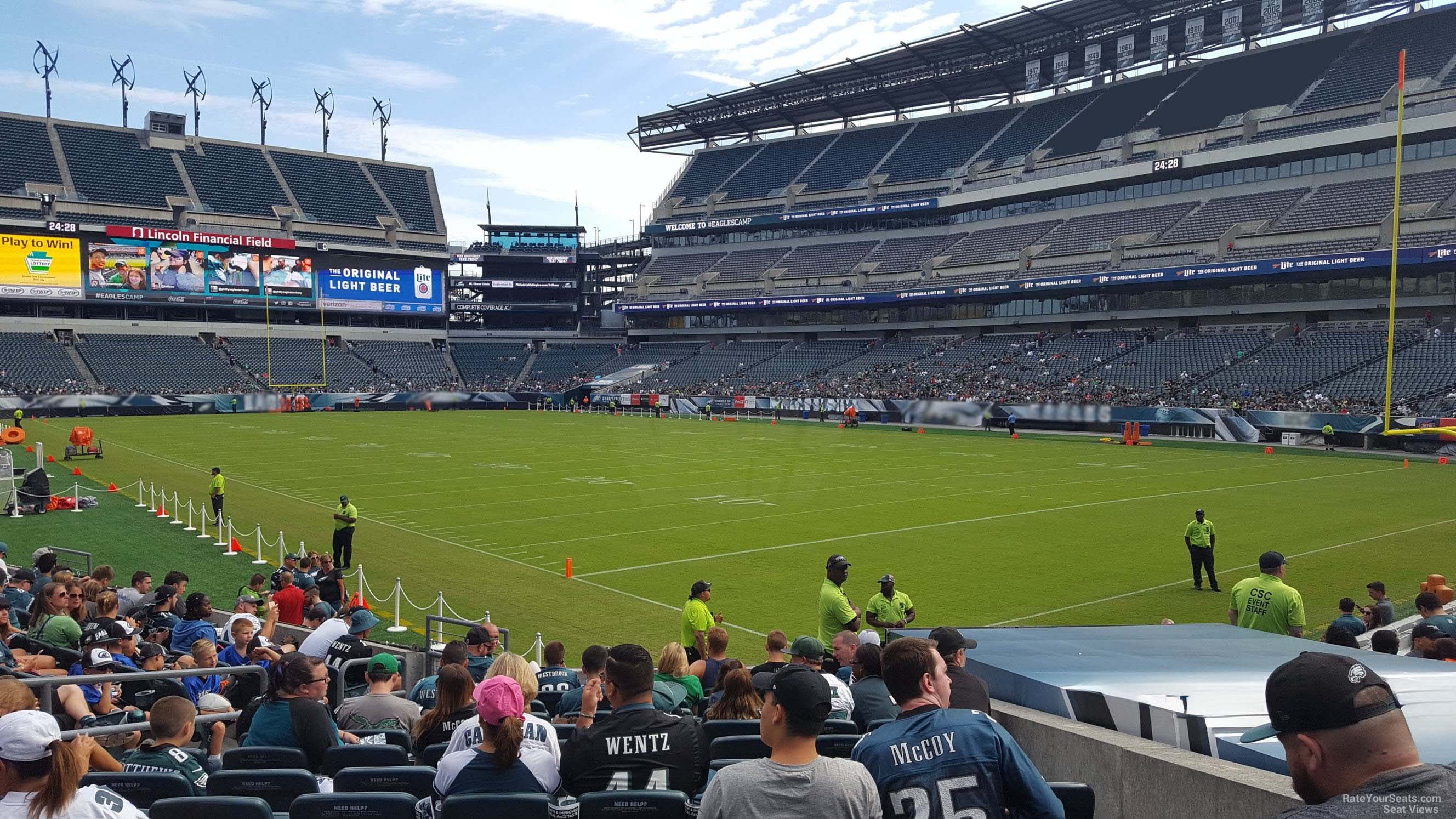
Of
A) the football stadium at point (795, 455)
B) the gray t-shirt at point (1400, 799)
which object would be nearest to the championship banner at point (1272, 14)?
the football stadium at point (795, 455)

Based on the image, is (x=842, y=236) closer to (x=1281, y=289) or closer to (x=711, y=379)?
(x=711, y=379)

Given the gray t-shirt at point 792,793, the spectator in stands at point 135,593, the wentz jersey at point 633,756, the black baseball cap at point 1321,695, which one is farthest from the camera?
the spectator in stands at point 135,593

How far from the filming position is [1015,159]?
76438 mm

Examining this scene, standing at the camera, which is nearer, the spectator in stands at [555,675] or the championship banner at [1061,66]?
the spectator in stands at [555,675]

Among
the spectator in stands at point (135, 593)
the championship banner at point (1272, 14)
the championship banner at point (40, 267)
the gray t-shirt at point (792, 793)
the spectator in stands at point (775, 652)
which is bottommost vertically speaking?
the spectator in stands at point (135, 593)

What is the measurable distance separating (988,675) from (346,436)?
49425 millimetres

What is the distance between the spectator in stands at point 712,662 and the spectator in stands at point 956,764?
502cm

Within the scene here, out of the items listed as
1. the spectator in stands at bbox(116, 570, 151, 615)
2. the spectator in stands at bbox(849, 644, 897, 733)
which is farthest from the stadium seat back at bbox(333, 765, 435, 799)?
the spectator in stands at bbox(116, 570, 151, 615)

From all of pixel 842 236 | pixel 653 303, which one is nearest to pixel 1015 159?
pixel 842 236

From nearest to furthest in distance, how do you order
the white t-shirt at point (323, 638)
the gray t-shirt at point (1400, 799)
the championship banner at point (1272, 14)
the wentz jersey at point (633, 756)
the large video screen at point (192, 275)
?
the gray t-shirt at point (1400, 799)
the wentz jersey at point (633, 756)
the white t-shirt at point (323, 638)
the championship banner at point (1272, 14)
the large video screen at point (192, 275)

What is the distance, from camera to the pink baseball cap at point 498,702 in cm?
460

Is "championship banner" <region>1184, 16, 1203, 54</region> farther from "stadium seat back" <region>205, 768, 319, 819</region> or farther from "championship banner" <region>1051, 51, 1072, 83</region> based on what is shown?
"stadium seat back" <region>205, 768, 319, 819</region>

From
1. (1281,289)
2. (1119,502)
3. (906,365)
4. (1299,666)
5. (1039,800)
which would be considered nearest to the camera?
(1299,666)

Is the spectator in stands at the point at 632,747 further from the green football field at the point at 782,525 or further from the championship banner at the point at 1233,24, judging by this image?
the championship banner at the point at 1233,24
